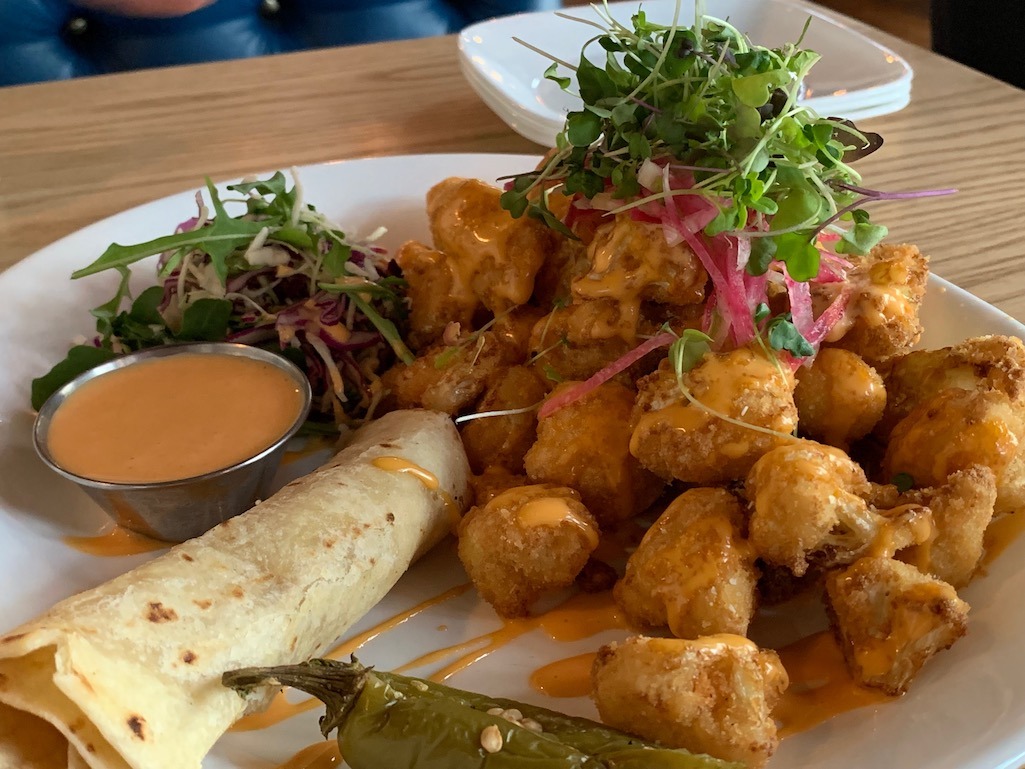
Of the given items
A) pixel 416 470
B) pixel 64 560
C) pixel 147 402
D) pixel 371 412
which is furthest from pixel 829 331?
pixel 64 560

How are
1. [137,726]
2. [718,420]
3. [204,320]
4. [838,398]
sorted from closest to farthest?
[137,726] < [718,420] < [838,398] < [204,320]

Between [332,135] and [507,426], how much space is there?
2.22 metres

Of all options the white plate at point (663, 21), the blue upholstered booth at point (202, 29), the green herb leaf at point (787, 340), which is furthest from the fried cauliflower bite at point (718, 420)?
the blue upholstered booth at point (202, 29)

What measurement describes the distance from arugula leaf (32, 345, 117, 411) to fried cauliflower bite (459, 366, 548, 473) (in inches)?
41.7

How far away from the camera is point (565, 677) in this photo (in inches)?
70.1

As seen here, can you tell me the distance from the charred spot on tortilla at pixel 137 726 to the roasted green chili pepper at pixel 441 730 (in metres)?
0.16

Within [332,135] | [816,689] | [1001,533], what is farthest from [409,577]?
[332,135]

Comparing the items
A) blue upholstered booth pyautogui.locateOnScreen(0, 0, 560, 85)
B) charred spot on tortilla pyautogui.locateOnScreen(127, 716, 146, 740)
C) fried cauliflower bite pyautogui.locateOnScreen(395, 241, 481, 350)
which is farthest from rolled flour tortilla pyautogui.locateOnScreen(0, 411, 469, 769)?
blue upholstered booth pyautogui.locateOnScreen(0, 0, 560, 85)

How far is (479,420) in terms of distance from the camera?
7.67 ft

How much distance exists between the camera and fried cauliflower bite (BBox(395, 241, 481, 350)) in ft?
8.13

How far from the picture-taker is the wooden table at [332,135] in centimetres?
320

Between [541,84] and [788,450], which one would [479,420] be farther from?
[541,84]

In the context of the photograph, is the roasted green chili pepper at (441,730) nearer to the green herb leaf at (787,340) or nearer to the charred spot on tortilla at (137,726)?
the charred spot on tortilla at (137,726)

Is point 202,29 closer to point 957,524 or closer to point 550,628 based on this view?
point 550,628
